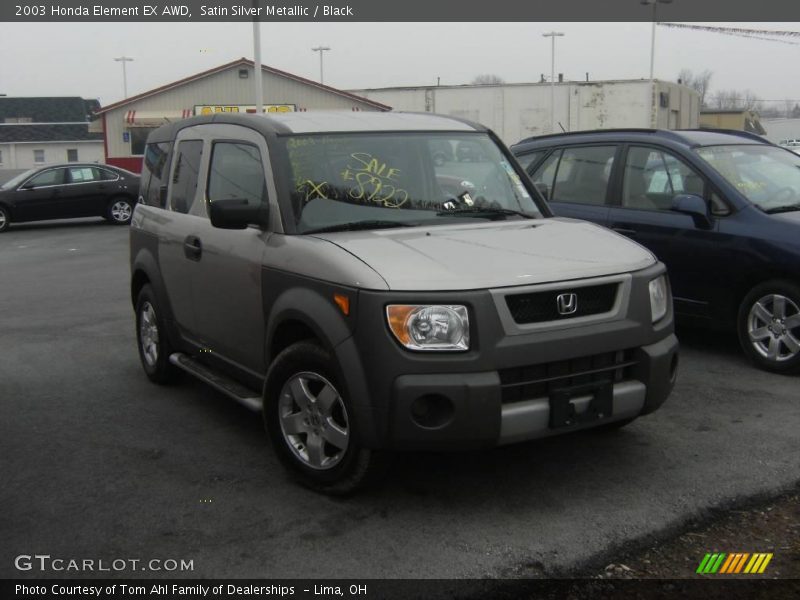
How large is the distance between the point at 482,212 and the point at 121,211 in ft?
60.8

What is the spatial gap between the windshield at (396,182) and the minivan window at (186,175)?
1.12m

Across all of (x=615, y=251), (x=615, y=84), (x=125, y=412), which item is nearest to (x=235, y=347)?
(x=125, y=412)

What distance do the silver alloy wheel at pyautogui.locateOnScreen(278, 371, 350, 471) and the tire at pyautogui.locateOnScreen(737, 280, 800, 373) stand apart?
370 centimetres

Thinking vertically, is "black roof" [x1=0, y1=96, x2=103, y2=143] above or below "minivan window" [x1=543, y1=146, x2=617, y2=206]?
above

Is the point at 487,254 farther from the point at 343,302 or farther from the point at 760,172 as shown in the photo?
the point at 760,172

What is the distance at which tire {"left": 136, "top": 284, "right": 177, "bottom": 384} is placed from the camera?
6359 mm

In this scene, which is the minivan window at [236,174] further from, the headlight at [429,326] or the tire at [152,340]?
the headlight at [429,326]

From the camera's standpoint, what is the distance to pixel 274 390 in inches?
180

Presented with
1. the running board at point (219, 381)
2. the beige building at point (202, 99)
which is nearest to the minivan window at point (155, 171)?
the running board at point (219, 381)

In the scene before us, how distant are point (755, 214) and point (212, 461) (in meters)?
4.30

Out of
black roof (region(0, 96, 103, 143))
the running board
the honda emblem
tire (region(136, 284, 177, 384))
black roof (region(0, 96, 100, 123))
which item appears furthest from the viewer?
black roof (region(0, 96, 100, 123))

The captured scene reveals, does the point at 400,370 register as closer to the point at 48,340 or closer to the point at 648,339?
the point at 648,339

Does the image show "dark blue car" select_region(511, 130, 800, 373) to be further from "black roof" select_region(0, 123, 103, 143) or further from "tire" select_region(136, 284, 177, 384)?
"black roof" select_region(0, 123, 103, 143)

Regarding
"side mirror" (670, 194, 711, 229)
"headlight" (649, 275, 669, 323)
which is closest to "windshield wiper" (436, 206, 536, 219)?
"headlight" (649, 275, 669, 323)
